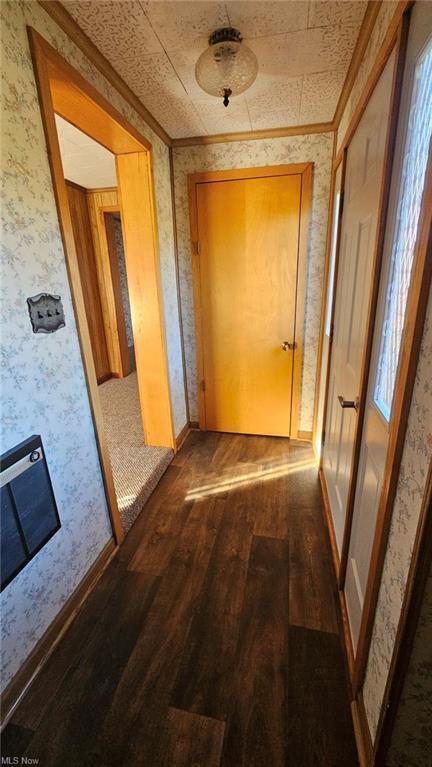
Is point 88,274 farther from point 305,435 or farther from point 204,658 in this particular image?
point 204,658

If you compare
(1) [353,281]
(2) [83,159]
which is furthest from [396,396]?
(2) [83,159]

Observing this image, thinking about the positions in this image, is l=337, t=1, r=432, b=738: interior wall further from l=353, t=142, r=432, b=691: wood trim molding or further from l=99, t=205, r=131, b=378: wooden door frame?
l=99, t=205, r=131, b=378: wooden door frame

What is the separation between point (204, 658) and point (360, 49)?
97.2 inches

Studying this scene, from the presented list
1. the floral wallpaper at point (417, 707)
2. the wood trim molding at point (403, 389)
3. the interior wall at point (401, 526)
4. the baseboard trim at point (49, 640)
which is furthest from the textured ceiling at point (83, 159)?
the floral wallpaper at point (417, 707)

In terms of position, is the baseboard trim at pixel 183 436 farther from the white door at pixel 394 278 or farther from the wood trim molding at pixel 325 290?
the white door at pixel 394 278

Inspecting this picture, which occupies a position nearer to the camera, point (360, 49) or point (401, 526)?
point (401, 526)

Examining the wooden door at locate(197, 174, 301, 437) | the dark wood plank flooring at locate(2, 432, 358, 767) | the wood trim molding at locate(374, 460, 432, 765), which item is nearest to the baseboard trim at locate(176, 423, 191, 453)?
the wooden door at locate(197, 174, 301, 437)

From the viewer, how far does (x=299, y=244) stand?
2.22 metres

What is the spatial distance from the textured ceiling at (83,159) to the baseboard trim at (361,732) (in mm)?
2853

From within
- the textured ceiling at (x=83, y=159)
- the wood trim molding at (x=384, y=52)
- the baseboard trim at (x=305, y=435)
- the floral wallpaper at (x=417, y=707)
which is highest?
the textured ceiling at (x=83, y=159)

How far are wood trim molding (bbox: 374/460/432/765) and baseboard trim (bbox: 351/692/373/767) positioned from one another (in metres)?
0.09

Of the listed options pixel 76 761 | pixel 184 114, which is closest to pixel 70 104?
pixel 184 114

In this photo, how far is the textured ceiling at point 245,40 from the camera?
3.69 feet

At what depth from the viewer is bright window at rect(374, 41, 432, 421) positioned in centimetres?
74
